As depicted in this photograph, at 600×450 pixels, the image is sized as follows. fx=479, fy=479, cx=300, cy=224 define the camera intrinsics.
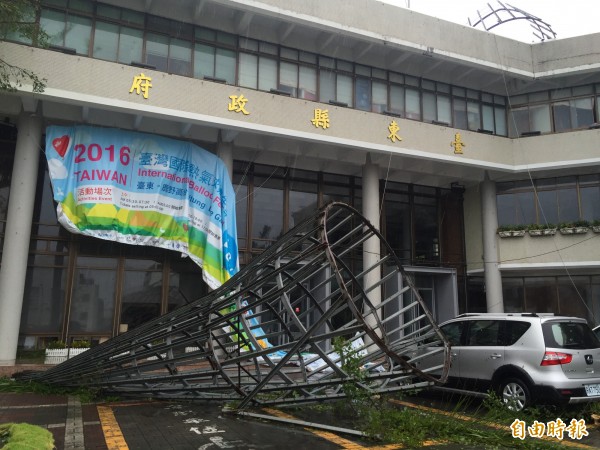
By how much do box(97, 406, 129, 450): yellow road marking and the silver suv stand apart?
511cm

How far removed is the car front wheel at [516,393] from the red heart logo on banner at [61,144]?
11.6 m

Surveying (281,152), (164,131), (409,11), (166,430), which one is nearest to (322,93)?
(281,152)

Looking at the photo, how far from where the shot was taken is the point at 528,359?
7.27 metres

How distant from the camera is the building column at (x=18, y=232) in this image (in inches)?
459

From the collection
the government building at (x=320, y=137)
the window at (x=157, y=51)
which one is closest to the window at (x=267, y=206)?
the government building at (x=320, y=137)

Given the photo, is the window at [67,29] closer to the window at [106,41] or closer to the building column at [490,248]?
the window at [106,41]

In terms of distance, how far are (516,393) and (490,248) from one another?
11717mm

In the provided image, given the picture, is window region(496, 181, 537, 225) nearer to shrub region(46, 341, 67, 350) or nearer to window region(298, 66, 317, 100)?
window region(298, 66, 317, 100)

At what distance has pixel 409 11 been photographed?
16.3 meters

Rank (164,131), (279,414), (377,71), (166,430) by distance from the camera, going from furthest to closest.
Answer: (377,71), (164,131), (279,414), (166,430)

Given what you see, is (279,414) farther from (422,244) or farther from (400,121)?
(422,244)

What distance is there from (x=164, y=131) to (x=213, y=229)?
3.32 metres

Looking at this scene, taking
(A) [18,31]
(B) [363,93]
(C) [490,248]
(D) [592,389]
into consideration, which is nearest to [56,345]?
(A) [18,31]

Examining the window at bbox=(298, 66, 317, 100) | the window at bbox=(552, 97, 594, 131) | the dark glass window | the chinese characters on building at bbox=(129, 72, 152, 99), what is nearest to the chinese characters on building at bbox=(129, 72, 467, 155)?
the chinese characters on building at bbox=(129, 72, 152, 99)
